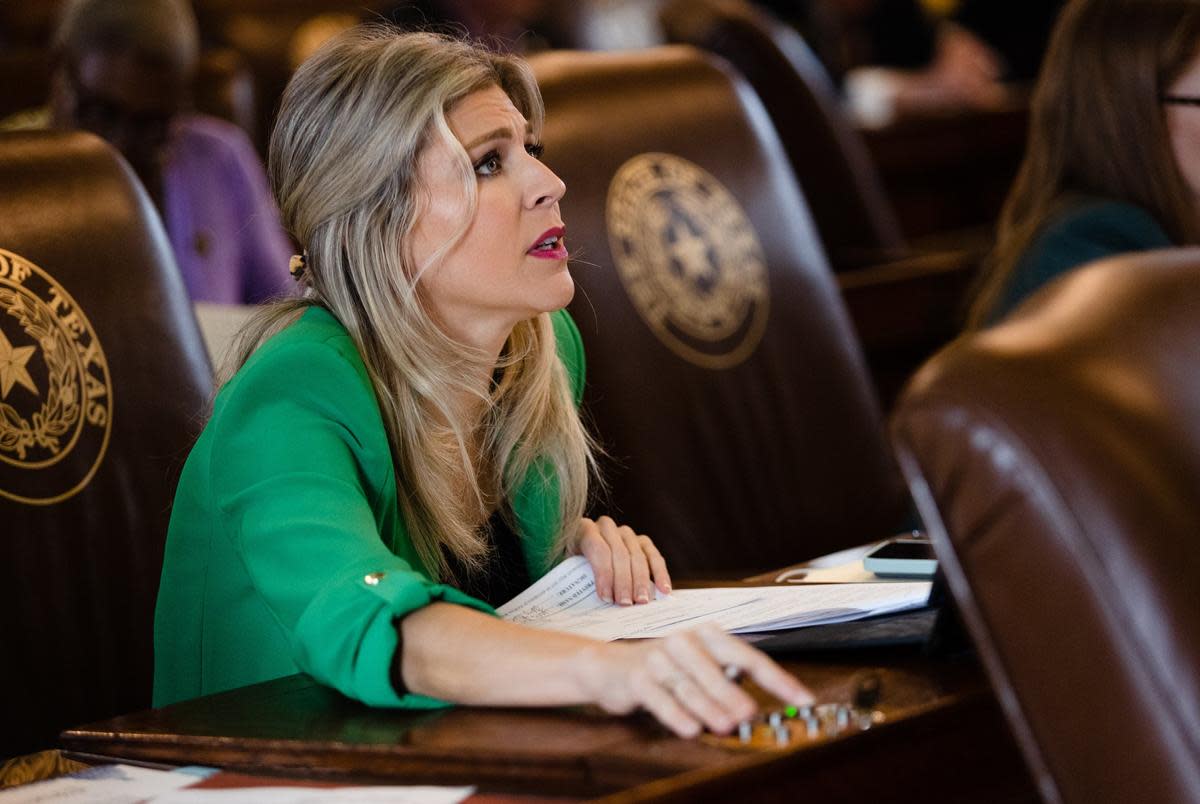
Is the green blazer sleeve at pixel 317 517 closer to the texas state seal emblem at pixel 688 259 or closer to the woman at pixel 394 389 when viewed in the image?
the woman at pixel 394 389

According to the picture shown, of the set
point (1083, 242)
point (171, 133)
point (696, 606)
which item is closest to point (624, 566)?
point (696, 606)

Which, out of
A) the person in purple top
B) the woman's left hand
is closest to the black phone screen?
the woman's left hand

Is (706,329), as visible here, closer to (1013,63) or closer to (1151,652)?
(1151,652)

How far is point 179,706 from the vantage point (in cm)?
107

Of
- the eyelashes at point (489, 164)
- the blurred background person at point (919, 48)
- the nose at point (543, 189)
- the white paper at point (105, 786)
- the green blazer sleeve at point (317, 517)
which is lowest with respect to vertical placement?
the blurred background person at point (919, 48)

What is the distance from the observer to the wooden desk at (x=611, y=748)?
795 mm

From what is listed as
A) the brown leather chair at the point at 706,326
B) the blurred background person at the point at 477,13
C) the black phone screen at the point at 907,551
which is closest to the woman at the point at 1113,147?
the brown leather chair at the point at 706,326

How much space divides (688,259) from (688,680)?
4.09ft

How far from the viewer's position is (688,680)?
0.86 meters

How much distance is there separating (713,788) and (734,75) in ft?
5.38

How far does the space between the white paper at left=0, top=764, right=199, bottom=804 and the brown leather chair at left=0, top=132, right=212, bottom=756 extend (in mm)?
445

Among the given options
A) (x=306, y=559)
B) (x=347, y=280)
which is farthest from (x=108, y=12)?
(x=306, y=559)

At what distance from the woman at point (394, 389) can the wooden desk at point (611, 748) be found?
0.11m

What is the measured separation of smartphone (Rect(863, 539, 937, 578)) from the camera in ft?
3.94
